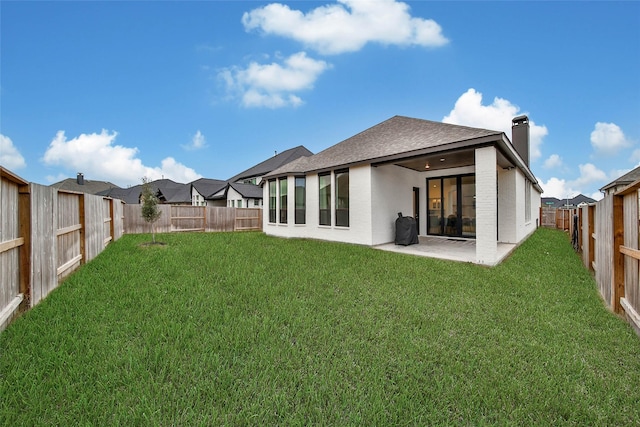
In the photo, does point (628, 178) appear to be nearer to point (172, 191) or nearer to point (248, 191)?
point (248, 191)

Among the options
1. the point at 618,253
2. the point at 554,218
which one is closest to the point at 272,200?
the point at 618,253

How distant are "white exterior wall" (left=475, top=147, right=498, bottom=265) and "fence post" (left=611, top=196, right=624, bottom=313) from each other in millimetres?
2796

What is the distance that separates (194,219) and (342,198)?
10516 mm

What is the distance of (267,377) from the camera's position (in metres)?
2.28

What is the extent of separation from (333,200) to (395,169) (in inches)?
109

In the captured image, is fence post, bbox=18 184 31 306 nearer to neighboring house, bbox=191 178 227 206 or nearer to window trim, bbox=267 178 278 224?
window trim, bbox=267 178 278 224

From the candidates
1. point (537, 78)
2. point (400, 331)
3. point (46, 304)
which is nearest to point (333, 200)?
point (400, 331)

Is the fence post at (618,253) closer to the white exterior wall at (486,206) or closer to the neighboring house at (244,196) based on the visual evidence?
the white exterior wall at (486,206)

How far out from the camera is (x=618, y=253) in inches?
142

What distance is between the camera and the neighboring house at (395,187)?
8734mm

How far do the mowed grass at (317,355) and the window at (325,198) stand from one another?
600 centimetres

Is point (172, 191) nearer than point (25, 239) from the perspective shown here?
No

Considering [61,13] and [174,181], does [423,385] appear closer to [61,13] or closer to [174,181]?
[61,13]

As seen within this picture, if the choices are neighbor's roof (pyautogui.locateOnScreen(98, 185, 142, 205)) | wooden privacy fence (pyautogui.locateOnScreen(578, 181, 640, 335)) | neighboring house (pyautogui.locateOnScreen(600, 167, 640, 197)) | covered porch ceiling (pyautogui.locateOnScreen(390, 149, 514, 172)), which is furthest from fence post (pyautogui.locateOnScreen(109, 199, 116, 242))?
neighboring house (pyautogui.locateOnScreen(600, 167, 640, 197))
